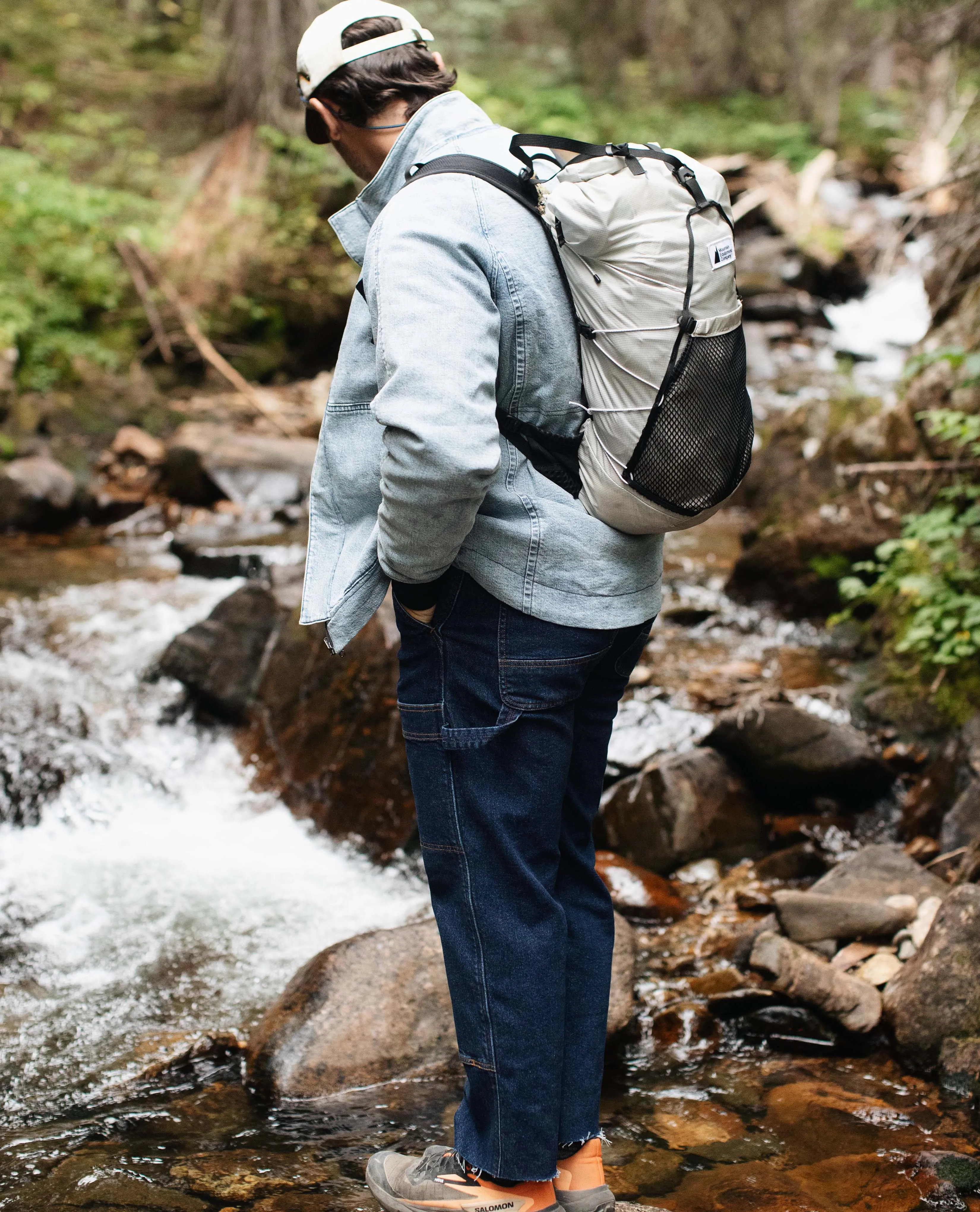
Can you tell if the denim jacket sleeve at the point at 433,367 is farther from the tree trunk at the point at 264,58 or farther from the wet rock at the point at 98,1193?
the tree trunk at the point at 264,58

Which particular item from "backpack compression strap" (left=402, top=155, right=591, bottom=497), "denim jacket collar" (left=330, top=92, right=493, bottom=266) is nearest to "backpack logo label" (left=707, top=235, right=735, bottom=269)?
"backpack compression strap" (left=402, top=155, right=591, bottom=497)

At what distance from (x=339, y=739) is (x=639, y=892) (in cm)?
170

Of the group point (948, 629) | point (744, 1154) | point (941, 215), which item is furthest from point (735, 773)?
point (941, 215)

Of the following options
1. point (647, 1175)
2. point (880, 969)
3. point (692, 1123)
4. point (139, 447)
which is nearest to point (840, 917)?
point (880, 969)

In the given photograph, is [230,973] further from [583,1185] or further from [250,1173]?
[583,1185]

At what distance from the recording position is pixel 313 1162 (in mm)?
2482

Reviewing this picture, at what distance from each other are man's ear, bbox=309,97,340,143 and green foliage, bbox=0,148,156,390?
27.1ft

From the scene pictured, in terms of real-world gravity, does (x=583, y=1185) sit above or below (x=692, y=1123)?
above

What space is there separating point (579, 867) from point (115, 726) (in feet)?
13.6

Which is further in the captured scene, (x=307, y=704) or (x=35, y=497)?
(x=35, y=497)

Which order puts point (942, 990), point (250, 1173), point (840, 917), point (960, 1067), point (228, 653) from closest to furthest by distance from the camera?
point (250, 1173) → point (960, 1067) → point (942, 990) → point (840, 917) → point (228, 653)

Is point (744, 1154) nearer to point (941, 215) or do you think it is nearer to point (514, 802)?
point (514, 802)

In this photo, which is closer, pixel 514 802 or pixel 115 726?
pixel 514 802

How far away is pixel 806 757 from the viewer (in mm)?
4492
